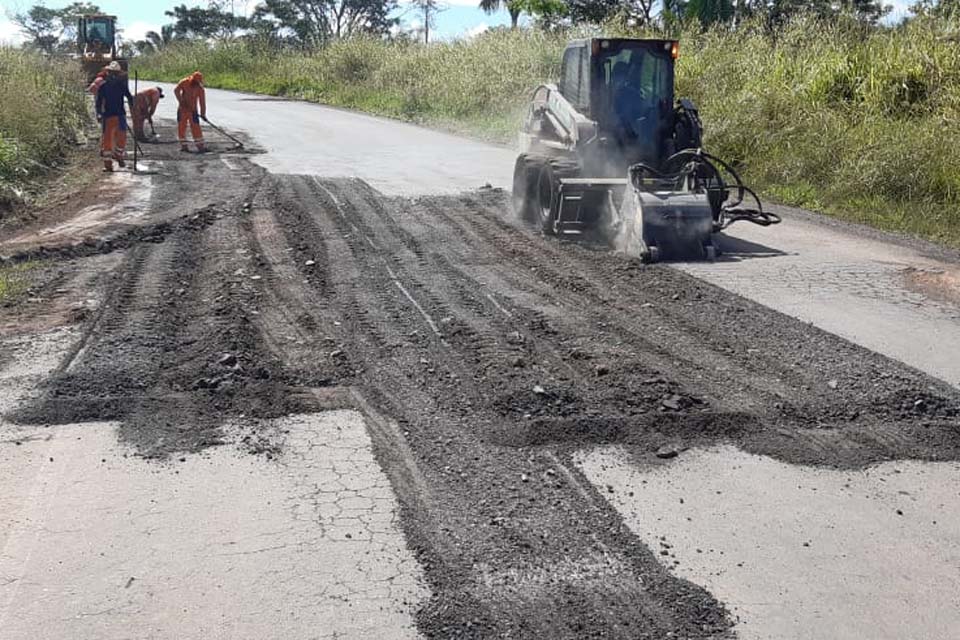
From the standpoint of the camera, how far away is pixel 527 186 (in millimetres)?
12703

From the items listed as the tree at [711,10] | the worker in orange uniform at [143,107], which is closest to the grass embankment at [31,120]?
the worker in orange uniform at [143,107]

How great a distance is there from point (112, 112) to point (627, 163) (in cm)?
954

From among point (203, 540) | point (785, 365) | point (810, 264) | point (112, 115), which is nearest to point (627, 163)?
point (810, 264)

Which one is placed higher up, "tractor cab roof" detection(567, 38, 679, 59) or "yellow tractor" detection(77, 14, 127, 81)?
→ "yellow tractor" detection(77, 14, 127, 81)

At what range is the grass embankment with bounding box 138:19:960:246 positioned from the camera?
14.5m

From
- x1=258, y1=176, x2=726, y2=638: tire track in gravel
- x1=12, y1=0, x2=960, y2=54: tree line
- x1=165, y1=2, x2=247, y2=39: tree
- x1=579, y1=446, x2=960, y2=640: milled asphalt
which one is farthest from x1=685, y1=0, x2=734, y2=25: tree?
x1=165, y1=2, x2=247, y2=39: tree

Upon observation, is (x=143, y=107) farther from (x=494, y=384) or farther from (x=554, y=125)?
(x=494, y=384)

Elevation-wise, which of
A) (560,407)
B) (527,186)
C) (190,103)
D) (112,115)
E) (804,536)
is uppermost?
(190,103)

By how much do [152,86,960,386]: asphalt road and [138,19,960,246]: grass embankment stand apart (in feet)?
5.19

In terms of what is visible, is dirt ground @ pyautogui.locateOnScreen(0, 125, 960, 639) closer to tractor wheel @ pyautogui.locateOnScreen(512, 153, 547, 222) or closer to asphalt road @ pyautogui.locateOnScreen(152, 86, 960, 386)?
asphalt road @ pyautogui.locateOnScreen(152, 86, 960, 386)

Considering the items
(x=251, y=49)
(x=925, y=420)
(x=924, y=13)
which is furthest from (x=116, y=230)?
(x=251, y=49)

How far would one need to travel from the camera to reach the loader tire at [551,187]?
11666mm

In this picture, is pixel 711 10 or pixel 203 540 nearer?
pixel 203 540

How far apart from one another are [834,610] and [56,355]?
5.57 meters
